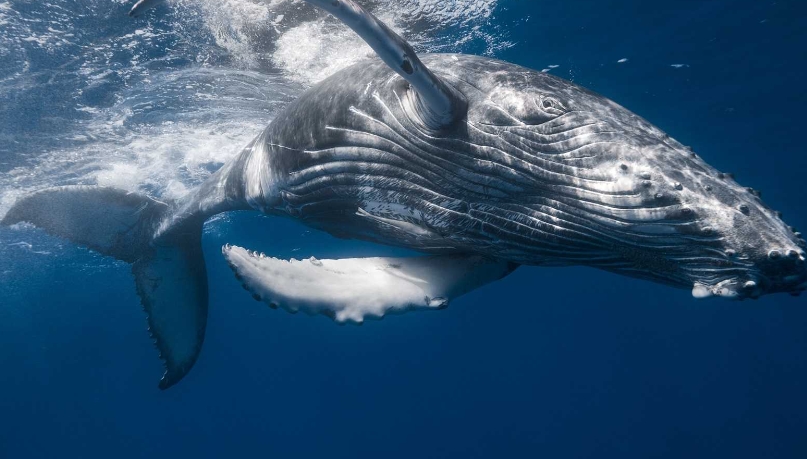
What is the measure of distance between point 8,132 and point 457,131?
49.2 ft

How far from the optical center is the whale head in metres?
2.60

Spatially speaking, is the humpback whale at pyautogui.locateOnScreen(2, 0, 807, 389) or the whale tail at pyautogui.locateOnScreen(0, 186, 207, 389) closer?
the humpback whale at pyautogui.locateOnScreen(2, 0, 807, 389)

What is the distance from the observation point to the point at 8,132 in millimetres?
13172

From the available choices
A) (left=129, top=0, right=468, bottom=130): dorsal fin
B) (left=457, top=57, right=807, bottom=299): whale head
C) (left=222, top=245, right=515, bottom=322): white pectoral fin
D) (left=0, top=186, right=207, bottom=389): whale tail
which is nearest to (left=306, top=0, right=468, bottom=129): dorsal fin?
(left=129, top=0, right=468, bottom=130): dorsal fin

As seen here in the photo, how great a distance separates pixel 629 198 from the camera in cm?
284

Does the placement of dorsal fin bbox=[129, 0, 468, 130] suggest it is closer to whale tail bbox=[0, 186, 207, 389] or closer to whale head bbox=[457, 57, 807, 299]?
whale head bbox=[457, 57, 807, 299]

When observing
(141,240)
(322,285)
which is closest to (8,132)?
(141,240)

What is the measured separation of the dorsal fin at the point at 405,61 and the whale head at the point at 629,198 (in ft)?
0.84

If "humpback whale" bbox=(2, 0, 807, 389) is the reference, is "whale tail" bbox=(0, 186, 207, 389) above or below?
below

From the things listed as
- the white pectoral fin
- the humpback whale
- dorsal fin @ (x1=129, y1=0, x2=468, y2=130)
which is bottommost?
the white pectoral fin

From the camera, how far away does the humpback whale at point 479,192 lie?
2709 millimetres

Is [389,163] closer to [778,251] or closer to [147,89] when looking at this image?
[778,251]

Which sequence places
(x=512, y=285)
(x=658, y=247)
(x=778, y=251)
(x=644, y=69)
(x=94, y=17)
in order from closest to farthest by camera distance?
(x=778, y=251) → (x=658, y=247) → (x=94, y=17) → (x=644, y=69) → (x=512, y=285)

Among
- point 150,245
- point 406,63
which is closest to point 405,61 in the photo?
point 406,63
